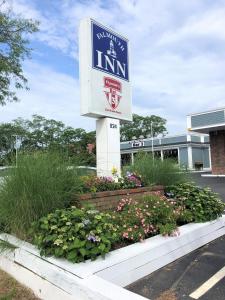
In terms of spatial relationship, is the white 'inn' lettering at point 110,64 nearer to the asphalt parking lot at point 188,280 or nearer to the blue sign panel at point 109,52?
the blue sign panel at point 109,52

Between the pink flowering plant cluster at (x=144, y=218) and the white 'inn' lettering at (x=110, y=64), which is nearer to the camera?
the pink flowering plant cluster at (x=144, y=218)

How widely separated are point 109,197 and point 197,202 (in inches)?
71.5

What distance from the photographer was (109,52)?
734 centimetres

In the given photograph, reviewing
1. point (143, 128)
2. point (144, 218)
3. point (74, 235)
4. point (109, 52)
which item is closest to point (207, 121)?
point (109, 52)

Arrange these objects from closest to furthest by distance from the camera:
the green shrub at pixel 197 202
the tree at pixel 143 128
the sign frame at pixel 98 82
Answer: the green shrub at pixel 197 202 → the sign frame at pixel 98 82 → the tree at pixel 143 128

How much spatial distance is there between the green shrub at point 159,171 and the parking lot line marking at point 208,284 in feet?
9.60

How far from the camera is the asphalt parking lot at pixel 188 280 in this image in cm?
354

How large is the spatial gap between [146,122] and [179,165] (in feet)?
212

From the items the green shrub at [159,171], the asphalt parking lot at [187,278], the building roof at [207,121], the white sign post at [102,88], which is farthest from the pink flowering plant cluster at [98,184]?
the building roof at [207,121]

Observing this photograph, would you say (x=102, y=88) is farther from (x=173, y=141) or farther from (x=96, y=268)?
(x=173, y=141)

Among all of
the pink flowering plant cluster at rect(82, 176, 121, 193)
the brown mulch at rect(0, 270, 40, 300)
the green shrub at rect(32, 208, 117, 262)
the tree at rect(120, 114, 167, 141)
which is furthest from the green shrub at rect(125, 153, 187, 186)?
the tree at rect(120, 114, 167, 141)

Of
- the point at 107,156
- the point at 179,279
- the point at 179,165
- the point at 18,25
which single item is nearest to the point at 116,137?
the point at 107,156

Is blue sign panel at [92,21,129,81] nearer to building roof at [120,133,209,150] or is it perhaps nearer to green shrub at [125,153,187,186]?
green shrub at [125,153,187,186]

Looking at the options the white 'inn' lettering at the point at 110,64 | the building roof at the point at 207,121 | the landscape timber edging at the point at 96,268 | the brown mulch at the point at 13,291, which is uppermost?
the building roof at the point at 207,121
